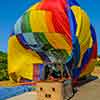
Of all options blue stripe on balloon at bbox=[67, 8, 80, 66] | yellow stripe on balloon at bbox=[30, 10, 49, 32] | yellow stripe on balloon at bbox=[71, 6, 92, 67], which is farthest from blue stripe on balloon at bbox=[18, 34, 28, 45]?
yellow stripe on balloon at bbox=[71, 6, 92, 67]

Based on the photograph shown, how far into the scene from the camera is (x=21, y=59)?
67.4ft

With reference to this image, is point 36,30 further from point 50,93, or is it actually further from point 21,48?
point 50,93

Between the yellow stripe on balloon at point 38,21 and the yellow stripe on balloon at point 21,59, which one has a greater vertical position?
the yellow stripe on balloon at point 38,21

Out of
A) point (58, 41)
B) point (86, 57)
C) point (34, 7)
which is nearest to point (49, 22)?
point (58, 41)

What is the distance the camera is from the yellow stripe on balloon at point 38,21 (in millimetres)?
19766

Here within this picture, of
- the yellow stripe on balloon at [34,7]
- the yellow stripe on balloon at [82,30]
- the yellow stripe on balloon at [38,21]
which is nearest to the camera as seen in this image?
the yellow stripe on balloon at [82,30]

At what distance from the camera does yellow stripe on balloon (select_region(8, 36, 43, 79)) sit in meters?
20.0

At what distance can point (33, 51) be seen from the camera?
19.8m

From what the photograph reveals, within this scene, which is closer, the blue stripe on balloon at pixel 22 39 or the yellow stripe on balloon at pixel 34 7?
the blue stripe on balloon at pixel 22 39

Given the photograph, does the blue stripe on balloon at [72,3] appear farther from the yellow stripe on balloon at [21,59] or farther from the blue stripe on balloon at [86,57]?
the yellow stripe on balloon at [21,59]

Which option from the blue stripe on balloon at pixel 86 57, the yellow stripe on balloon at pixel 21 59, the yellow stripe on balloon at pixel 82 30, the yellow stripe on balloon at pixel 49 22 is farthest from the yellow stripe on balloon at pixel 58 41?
the blue stripe on balloon at pixel 86 57

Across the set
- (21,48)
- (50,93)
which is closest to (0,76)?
(21,48)

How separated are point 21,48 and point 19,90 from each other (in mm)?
5018

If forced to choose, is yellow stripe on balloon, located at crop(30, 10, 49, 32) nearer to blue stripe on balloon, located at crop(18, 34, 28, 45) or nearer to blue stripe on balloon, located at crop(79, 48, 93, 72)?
blue stripe on balloon, located at crop(18, 34, 28, 45)
